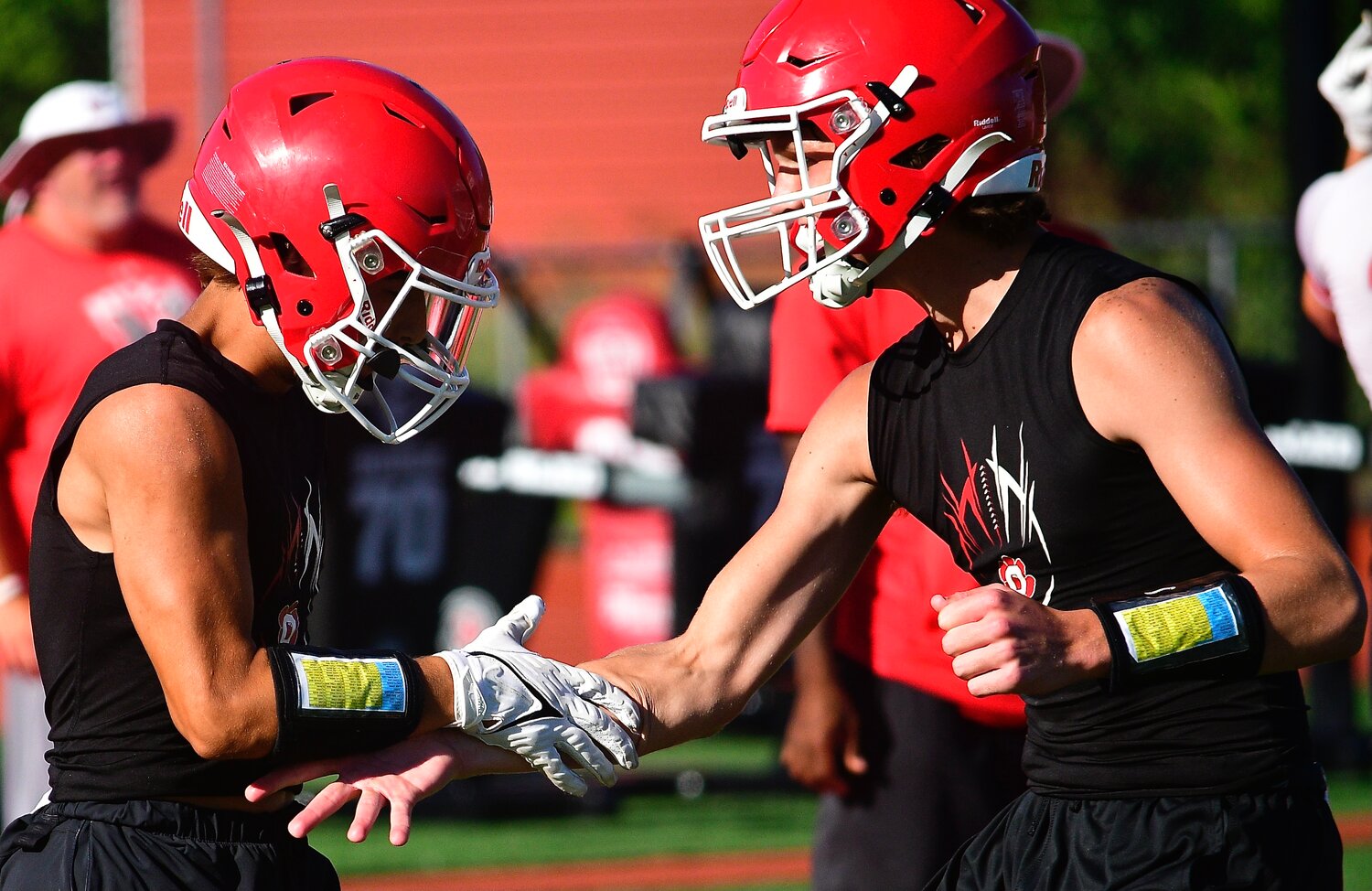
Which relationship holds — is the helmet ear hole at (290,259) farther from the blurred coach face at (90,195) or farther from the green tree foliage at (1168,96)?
the green tree foliage at (1168,96)

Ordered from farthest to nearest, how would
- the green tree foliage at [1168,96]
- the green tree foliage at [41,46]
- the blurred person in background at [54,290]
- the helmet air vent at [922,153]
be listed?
the green tree foliage at [41,46]
the green tree foliage at [1168,96]
the blurred person in background at [54,290]
the helmet air vent at [922,153]

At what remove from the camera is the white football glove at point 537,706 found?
9.77 feet

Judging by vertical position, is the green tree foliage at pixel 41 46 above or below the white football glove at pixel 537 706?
above

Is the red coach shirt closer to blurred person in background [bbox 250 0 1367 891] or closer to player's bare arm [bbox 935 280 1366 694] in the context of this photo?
blurred person in background [bbox 250 0 1367 891]

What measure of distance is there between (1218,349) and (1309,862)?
86 centimetres

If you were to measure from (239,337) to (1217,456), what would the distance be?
174 centimetres

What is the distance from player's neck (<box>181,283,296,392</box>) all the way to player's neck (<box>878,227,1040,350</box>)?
1184mm

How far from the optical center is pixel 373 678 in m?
2.84

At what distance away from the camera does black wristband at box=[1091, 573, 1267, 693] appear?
2.54m

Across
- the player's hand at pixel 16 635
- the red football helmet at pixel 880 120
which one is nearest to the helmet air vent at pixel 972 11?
the red football helmet at pixel 880 120

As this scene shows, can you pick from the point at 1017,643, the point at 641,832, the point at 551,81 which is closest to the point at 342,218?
the point at 1017,643

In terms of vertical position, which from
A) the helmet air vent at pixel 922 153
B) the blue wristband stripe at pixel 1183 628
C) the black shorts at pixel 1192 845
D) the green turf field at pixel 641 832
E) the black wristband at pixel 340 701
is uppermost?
the helmet air vent at pixel 922 153

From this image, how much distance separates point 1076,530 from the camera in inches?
113

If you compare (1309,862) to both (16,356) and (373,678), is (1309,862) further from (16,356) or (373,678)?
(16,356)
